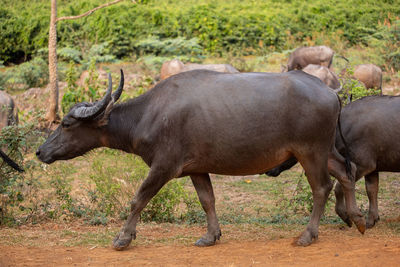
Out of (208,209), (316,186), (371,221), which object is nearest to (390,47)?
(371,221)

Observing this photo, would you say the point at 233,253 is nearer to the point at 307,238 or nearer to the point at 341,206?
the point at 307,238

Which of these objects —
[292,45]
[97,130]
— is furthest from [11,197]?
[292,45]

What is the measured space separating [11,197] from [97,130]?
201cm

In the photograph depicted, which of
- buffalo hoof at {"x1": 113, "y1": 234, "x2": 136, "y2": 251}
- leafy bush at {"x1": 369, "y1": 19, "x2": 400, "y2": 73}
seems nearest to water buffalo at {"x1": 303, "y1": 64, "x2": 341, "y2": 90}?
leafy bush at {"x1": 369, "y1": 19, "x2": 400, "y2": 73}

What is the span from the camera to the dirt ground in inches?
219

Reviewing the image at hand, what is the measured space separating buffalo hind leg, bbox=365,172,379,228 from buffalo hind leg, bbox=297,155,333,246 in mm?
1508

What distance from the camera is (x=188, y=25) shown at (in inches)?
1052

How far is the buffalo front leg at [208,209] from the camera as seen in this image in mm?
6479

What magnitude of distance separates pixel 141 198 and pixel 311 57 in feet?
50.7

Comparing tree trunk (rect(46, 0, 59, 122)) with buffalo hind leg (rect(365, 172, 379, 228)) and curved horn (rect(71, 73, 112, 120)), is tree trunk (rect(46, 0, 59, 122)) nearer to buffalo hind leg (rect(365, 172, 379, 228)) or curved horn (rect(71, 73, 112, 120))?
curved horn (rect(71, 73, 112, 120))

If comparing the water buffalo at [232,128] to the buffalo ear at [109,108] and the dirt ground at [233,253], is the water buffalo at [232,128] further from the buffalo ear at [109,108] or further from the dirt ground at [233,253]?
the dirt ground at [233,253]

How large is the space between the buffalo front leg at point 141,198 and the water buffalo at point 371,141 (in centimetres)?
196

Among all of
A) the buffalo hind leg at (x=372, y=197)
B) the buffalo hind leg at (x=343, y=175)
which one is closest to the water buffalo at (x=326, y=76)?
the buffalo hind leg at (x=372, y=197)

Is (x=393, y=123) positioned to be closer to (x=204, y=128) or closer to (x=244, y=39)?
(x=204, y=128)
